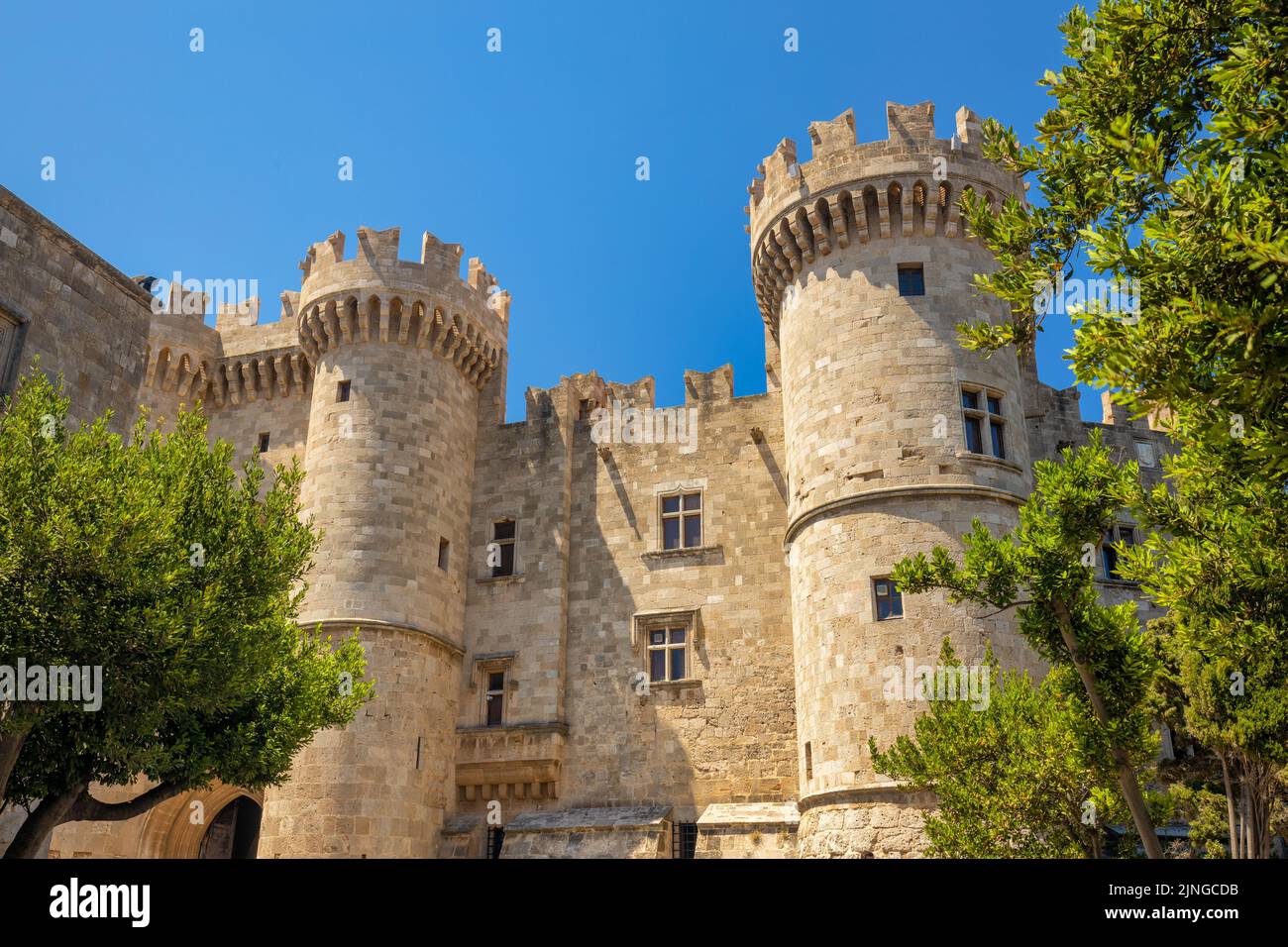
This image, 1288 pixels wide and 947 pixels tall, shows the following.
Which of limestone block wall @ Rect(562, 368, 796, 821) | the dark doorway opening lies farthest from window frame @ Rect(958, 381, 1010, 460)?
the dark doorway opening

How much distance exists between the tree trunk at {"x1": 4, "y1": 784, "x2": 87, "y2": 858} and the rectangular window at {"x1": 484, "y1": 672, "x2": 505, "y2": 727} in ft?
39.3

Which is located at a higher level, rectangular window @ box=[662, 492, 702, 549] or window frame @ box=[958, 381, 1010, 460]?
window frame @ box=[958, 381, 1010, 460]

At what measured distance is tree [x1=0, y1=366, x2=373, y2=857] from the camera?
12.0 meters

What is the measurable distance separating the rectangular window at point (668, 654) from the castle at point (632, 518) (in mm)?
70

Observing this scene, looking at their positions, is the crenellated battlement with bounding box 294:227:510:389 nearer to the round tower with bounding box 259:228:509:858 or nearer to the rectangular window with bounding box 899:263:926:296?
the round tower with bounding box 259:228:509:858

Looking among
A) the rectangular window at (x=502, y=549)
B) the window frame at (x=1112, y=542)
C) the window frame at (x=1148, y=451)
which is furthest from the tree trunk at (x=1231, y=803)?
the rectangular window at (x=502, y=549)

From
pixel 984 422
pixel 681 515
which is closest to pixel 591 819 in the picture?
pixel 681 515

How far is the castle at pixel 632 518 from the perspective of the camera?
1958 cm

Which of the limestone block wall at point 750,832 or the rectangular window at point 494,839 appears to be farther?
the rectangular window at point 494,839

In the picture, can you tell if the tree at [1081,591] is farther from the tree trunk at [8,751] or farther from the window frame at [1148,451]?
the window frame at [1148,451]

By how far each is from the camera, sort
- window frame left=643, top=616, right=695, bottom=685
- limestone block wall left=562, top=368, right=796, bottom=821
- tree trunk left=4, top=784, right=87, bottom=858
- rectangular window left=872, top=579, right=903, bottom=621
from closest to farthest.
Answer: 1. tree trunk left=4, top=784, right=87, bottom=858
2. rectangular window left=872, top=579, right=903, bottom=621
3. limestone block wall left=562, top=368, right=796, bottom=821
4. window frame left=643, top=616, right=695, bottom=685

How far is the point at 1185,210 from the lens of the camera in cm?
753

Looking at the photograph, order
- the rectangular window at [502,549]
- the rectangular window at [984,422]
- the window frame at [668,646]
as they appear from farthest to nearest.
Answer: the rectangular window at [502,549] < the window frame at [668,646] < the rectangular window at [984,422]

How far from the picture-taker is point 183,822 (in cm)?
2550
